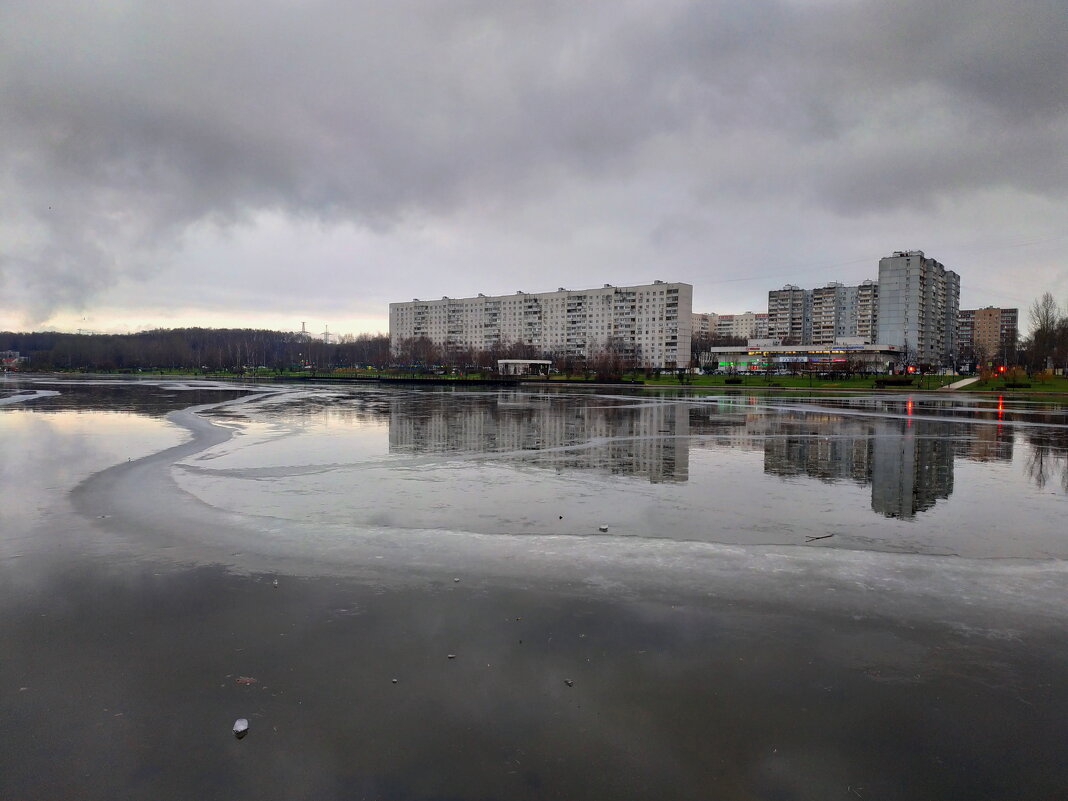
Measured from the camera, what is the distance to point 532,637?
5016 millimetres

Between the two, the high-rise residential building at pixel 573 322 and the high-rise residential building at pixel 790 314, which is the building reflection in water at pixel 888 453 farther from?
the high-rise residential building at pixel 790 314

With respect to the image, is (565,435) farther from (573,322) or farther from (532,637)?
(573,322)

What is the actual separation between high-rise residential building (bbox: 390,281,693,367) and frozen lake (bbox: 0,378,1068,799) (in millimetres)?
105142

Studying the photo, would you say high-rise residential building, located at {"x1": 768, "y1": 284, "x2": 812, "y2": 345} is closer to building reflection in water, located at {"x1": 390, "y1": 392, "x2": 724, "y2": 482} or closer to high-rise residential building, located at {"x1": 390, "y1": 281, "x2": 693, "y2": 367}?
high-rise residential building, located at {"x1": 390, "y1": 281, "x2": 693, "y2": 367}

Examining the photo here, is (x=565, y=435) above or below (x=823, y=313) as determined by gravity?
below

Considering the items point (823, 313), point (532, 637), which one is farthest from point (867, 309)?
point (532, 637)

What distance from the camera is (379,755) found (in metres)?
3.57

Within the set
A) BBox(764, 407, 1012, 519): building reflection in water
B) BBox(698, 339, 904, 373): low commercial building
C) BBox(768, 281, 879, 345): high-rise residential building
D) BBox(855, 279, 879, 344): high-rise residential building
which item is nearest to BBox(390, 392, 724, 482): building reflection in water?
BBox(764, 407, 1012, 519): building reflection in water

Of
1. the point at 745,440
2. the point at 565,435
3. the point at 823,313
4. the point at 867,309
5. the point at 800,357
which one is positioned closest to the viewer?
the point at 745,440

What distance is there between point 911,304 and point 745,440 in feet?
435

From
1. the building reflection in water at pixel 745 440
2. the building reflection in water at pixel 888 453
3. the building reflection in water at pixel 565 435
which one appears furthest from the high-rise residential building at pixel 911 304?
the building reflection in water at pixel 565 435

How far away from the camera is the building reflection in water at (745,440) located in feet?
42.1

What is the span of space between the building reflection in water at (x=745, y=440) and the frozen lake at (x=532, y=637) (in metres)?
1.09

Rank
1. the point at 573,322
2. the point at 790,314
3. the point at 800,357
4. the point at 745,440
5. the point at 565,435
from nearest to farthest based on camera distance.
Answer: the point at 745,440
the point at 565,435
the point at 800,357
the point at 573,322
the point at 790,314
